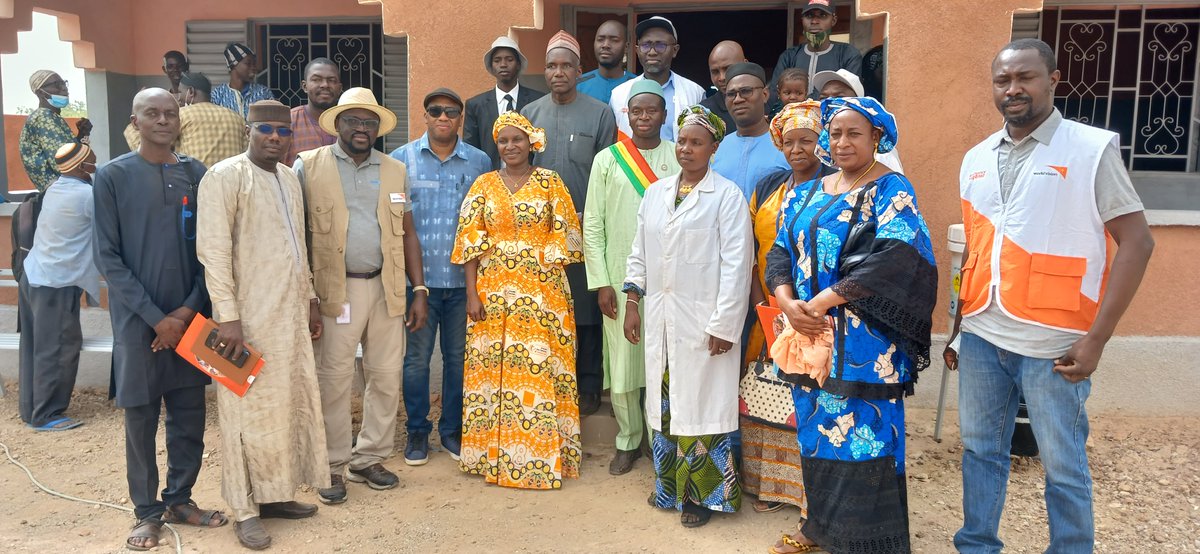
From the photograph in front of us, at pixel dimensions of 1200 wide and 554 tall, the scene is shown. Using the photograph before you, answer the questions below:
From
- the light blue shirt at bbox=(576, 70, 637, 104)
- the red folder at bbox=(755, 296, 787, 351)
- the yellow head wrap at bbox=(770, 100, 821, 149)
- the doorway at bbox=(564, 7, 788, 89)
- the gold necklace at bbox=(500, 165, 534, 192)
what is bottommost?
the red folder at bbox=(755, 296, 787, 351)

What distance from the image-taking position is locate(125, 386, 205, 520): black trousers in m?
3.74

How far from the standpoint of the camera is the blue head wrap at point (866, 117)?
10.3ft

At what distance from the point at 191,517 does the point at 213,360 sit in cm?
91

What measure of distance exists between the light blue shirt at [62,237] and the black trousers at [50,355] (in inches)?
4.3

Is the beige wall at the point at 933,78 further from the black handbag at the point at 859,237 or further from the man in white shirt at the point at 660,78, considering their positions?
the black handbag at the point at 859,237

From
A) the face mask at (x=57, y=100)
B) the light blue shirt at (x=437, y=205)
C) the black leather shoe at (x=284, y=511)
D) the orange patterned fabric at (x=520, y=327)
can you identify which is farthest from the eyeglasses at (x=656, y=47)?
the face mask at (x=57, y=100)

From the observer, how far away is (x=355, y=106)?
13.9ft

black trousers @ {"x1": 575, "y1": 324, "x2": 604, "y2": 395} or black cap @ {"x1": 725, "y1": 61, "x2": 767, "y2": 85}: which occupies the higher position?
black cap @ {"x1": 725, "y1": 61, "x2": 767, "y2": 85}

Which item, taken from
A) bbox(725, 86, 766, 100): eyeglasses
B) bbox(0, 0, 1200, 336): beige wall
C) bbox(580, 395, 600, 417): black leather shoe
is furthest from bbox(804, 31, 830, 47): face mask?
bbox(580, 395, 600, 417): black leather shoe

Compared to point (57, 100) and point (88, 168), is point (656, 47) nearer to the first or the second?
point (88, 168)

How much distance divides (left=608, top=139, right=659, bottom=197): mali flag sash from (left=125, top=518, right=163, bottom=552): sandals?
277 cm

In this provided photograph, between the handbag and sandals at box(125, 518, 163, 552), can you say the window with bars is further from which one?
sandals at box(125, 518, 163, 552)

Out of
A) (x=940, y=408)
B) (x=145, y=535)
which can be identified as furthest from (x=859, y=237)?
(x=145, y=535)

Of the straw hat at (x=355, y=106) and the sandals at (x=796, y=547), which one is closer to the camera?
the sandals at (x=796, y=547)
